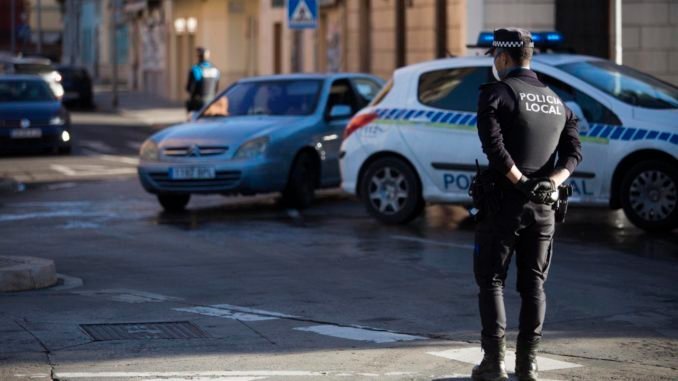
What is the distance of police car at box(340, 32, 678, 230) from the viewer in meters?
13.6

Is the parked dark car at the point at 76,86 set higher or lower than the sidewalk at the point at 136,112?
higher

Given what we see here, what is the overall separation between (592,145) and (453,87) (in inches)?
62.3

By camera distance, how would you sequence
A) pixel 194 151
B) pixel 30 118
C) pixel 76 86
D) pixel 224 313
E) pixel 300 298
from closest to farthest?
pixel 224 313 → pixel 300 298 → pixel 194 151 → pixel 30 118 → pixel 76 86

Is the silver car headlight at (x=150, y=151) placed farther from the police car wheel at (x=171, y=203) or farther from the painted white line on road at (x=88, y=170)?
the painted white line on road at (x=88, y=170)

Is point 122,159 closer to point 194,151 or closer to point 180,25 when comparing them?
point 194,151

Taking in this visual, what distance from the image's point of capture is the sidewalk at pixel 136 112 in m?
40.6

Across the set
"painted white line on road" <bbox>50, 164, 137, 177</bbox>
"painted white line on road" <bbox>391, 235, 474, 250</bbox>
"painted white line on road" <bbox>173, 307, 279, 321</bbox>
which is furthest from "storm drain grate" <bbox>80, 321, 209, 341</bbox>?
"painted white line on road" <bbox>50, 164, 137, 177</bbox>

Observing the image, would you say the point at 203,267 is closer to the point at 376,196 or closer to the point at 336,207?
the point at 376,196

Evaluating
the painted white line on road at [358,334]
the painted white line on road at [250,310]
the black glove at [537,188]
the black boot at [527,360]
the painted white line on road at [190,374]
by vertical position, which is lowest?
the painted white line on road at [250,310]

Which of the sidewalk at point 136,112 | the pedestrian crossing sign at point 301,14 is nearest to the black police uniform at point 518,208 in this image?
the pedestrian crossing sign at point 301,14

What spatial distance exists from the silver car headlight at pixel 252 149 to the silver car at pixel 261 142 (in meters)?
0.01

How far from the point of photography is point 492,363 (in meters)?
7.00

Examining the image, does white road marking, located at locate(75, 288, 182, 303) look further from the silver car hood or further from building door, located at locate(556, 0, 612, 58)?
building door, located at locate(556, 0, 612, 58)

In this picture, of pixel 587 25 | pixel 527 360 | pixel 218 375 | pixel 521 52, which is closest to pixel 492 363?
pixel 527 360
